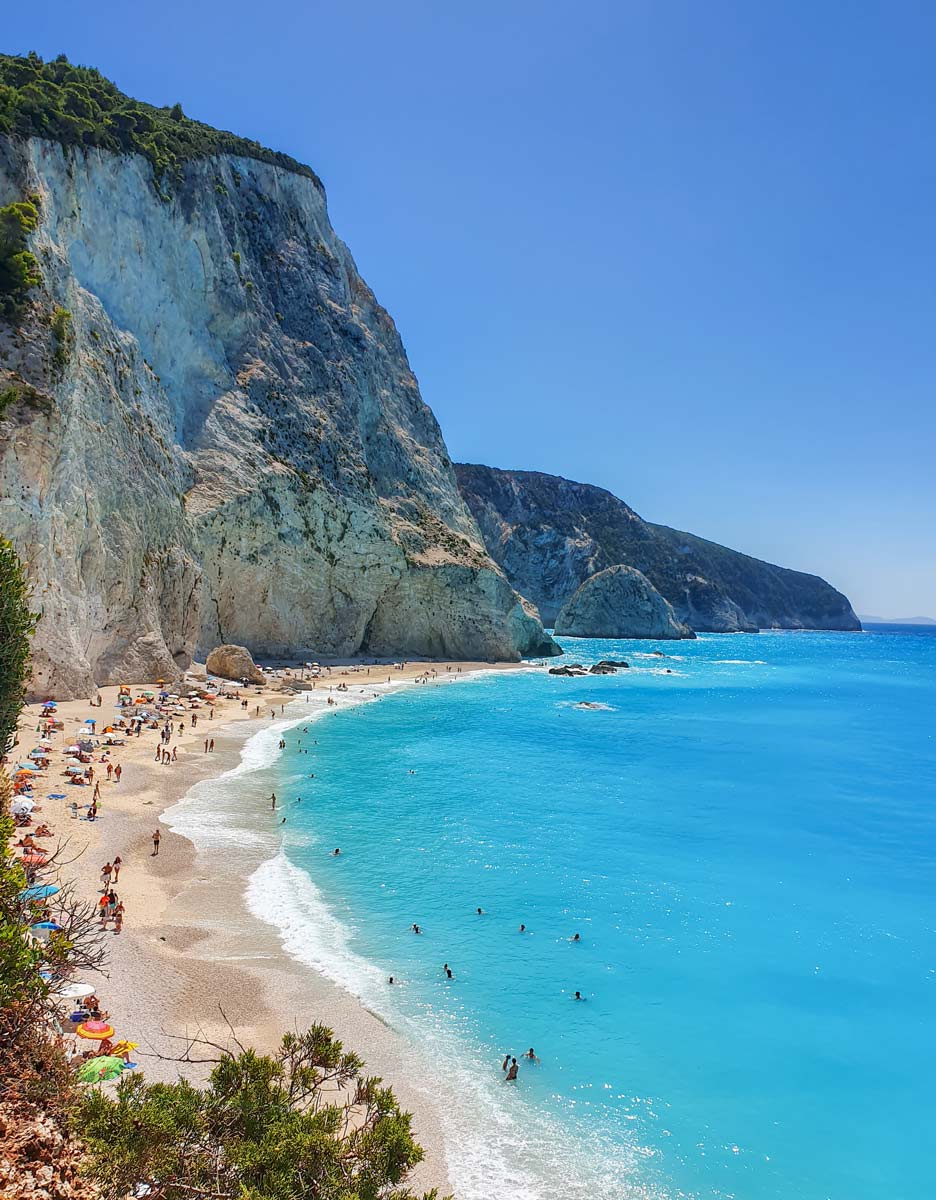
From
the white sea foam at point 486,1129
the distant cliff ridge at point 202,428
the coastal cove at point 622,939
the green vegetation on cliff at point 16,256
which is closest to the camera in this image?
the white sea foam at point 486,1129

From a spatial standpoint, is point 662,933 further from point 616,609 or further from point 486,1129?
point 616,609

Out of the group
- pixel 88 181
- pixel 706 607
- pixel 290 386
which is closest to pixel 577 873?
→ pixel 88 181

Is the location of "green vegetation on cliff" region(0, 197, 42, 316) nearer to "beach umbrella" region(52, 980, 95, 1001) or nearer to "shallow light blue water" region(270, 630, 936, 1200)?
"shallow light blue water" region(270, 630, 936, 1200)

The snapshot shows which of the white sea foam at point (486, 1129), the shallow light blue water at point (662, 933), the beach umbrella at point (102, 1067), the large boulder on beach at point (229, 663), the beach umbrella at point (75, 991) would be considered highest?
the large boulder on beach at point (229, 663)

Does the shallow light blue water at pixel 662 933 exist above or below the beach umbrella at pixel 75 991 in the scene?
below

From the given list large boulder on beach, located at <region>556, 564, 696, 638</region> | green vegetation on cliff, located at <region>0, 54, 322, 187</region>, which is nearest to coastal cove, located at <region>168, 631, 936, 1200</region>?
green vegetation on cliff, located at <region>0, 54, 322, 187</region>

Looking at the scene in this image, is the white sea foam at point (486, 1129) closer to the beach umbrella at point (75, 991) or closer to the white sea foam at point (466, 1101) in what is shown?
the white sea foam at point (466, 1101)

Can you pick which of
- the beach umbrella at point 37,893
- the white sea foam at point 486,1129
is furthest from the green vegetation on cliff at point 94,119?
the white sea foam at point 486,1129

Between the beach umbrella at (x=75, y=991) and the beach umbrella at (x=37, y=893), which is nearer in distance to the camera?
the beach umbrella at (x=37, y=893)

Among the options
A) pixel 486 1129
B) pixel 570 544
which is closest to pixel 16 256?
pixel 486 1129
